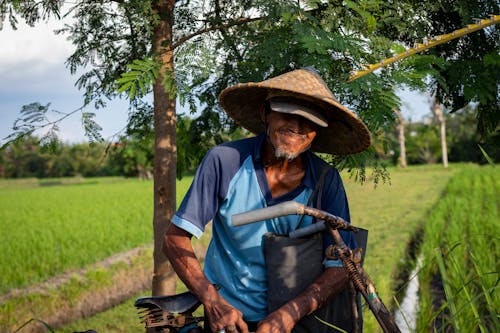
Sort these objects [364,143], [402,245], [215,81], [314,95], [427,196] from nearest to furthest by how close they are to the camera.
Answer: [314,95] → [364,143] → [215,81] → [402,245] → [427,196]

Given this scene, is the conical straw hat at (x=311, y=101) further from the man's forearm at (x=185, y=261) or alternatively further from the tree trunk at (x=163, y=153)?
the tree trunk at (x=163, y=153)

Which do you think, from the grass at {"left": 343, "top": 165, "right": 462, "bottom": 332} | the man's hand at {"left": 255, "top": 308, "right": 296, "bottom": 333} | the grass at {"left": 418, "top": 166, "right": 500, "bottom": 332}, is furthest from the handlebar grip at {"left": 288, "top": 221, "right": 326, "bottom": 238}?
the grass at {"left": 343, "top": 165, "right": 462, "bottom": 332}

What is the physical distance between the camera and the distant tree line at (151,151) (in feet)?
11.9

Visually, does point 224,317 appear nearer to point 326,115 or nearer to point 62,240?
point 326,115

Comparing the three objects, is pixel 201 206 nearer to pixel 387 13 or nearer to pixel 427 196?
pixel 387 13

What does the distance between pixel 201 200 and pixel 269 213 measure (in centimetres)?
53

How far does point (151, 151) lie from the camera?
5258 mm

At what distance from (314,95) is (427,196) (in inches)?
664

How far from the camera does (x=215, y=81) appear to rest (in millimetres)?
3352

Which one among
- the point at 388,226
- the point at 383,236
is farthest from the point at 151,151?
the point at 388,226

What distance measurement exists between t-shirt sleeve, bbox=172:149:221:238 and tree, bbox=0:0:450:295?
1.96 ft

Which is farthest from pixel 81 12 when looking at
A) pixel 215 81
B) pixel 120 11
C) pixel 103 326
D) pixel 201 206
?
pixel 103 326

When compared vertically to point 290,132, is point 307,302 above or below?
below

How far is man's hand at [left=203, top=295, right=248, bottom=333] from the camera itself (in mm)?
1771
